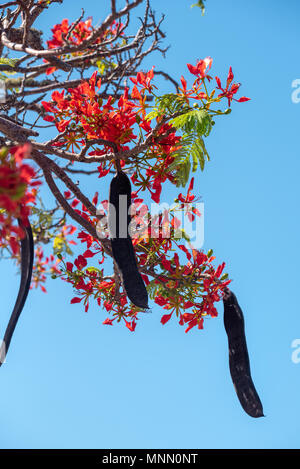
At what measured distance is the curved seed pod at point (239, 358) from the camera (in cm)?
297

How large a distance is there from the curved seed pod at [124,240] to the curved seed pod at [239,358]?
0.73 m

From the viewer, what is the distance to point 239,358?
3076mm

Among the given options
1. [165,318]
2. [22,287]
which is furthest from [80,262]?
[22,287]

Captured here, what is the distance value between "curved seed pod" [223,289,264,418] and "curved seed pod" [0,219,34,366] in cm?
140

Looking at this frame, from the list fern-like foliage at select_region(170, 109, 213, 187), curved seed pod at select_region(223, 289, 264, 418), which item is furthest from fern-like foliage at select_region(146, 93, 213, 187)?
curved seed pod at select_region(223, 289, 264, 418)

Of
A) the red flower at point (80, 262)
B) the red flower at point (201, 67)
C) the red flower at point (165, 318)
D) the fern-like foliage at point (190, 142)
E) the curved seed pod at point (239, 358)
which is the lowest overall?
the curved seed pod at point (239, 358)

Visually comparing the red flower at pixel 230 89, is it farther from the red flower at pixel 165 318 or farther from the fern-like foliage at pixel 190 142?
the red flower at pixel 165 318

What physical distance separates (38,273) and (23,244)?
466 centimetres

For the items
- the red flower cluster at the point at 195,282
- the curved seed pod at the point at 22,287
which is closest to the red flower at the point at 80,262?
the red flower cluster at the point at 195,282

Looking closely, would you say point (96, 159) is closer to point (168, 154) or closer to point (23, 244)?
point (168, 154)

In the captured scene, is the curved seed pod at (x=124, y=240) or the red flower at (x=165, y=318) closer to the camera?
the curved seed pod at (x=124, y=240)

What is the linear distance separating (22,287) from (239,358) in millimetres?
1457

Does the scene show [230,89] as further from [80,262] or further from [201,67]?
[80,262]

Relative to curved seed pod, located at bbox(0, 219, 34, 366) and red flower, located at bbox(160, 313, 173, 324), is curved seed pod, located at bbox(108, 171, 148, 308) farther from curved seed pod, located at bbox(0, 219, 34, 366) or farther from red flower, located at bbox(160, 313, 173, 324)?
red flower, located at bbox(160, 313, 173, 324)
